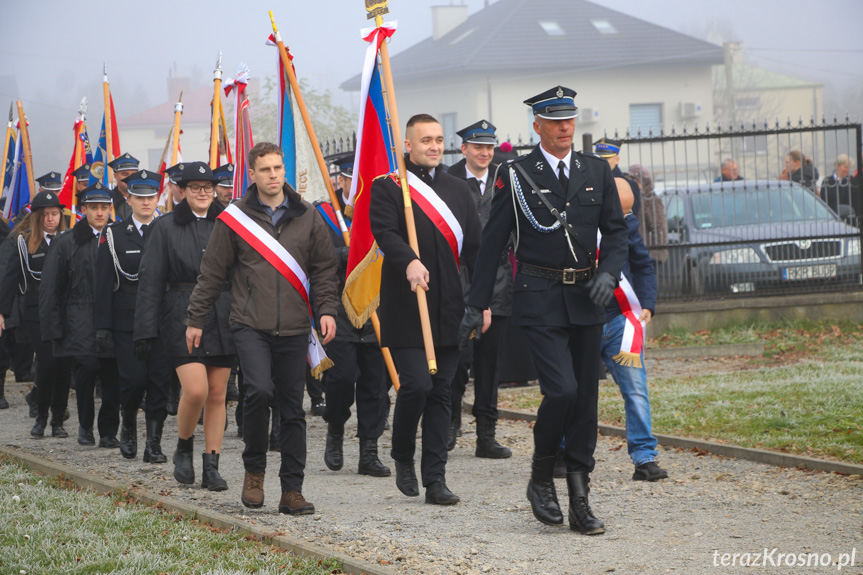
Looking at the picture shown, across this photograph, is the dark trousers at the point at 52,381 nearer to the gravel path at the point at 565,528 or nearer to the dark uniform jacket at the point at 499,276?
the gravel path at the point at 565,528

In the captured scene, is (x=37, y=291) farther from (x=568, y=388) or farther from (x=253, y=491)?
(x=568, y=388)

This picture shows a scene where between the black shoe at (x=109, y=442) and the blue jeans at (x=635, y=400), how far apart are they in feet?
14.7

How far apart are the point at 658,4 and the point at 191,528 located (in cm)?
7665

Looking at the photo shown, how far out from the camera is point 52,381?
35.6 ft

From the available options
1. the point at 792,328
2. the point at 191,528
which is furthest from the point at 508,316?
the point at 792,328

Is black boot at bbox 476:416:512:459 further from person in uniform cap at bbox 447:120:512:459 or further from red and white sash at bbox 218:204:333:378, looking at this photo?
red and white sash at bbox 218:204:333:378

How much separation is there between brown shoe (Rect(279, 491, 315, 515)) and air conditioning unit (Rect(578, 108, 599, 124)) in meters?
42.7

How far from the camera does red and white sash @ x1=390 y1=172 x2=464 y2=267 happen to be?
23.6 feet

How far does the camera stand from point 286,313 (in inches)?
270

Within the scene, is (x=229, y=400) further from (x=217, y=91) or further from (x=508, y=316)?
(x=508, y=316)

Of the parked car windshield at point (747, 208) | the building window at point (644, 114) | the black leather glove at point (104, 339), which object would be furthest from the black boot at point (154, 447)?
the building window at point (644, 114)

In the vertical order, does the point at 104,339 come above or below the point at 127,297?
below

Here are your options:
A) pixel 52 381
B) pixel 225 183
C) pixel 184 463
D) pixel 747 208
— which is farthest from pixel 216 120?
pixel 747 208

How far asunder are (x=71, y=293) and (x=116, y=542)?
4564mm
